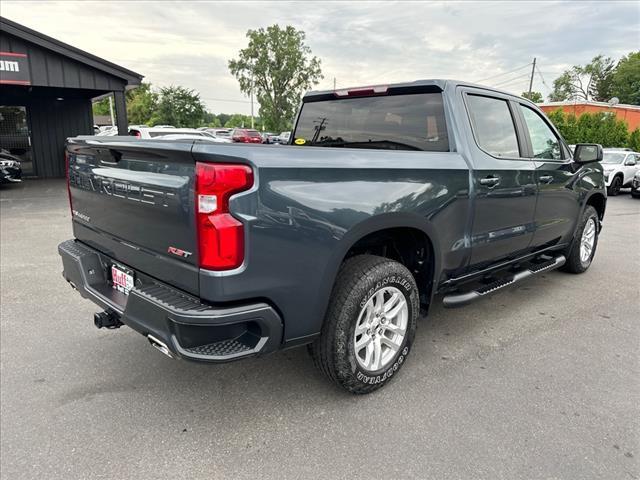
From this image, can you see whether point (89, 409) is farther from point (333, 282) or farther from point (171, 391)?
point (333, 282)

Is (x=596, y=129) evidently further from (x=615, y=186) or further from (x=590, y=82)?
(x=590, y=82)

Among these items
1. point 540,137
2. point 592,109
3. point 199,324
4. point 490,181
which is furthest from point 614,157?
point 592,109

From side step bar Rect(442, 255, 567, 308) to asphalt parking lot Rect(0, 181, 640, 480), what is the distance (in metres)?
0.41

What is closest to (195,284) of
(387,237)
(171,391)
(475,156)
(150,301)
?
(150,301)

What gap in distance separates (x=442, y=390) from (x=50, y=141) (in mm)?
17425

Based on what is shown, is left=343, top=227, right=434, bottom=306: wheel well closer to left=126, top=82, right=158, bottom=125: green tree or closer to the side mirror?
the side mirror

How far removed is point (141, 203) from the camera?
2.34 meters

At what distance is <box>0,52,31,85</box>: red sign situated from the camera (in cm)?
1091

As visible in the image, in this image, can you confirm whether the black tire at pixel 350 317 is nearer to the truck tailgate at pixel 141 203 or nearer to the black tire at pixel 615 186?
the truck tailgate at pixel 141 203

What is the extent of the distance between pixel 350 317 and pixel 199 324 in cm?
89

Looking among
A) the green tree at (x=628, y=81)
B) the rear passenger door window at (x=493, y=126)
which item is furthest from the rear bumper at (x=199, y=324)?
the green tree at (x=628, y=81)

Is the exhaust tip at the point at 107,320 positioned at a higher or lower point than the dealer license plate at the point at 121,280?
lower

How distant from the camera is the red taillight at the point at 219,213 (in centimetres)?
197

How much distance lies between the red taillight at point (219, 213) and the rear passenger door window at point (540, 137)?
3062mm
